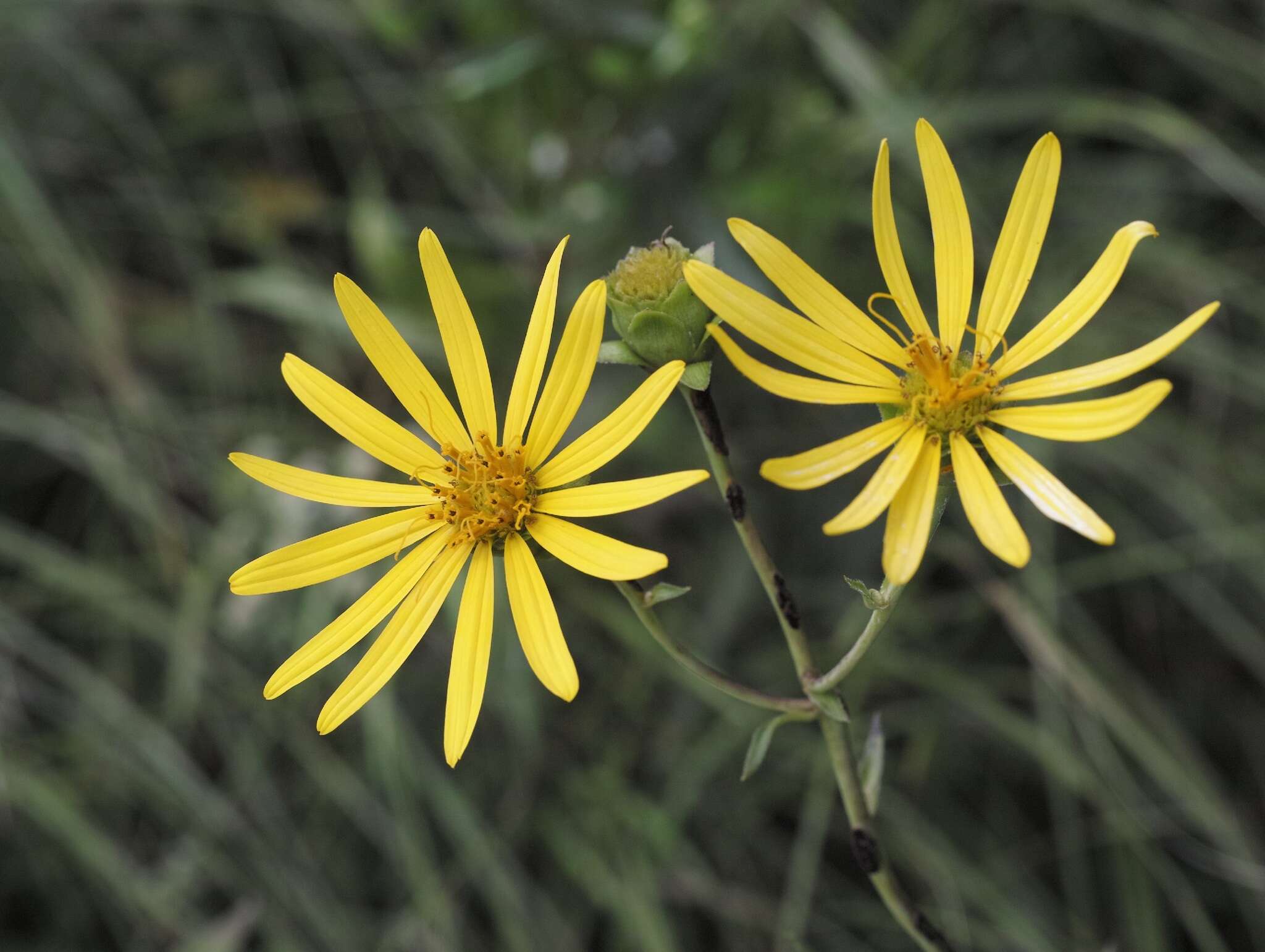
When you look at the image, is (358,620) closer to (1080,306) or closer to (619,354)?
(619,354)

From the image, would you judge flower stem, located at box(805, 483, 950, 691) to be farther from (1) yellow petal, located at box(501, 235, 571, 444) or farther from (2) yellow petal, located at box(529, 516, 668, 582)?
(1) yellow petal, located at box(501, 235, 571, 444)

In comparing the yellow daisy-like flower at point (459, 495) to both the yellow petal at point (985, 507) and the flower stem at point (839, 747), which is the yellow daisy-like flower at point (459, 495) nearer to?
the flower stem at point (839, 747)

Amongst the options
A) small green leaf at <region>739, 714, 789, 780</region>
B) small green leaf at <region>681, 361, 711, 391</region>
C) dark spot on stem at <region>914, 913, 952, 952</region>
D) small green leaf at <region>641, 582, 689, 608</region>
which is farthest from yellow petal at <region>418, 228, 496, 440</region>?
dark spot on stem at <region>914, 913, 952, 952</region>

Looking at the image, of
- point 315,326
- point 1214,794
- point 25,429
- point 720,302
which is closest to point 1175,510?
point 1214,794

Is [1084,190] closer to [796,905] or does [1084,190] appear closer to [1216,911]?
[1216,911]

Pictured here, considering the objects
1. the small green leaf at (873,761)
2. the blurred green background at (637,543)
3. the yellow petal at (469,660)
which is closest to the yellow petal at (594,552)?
the yellow petal at (469,660)
